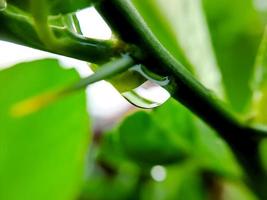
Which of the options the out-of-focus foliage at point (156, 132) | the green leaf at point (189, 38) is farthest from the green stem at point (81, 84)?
the green leaf at point (189, 38)

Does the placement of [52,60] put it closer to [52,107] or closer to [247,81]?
[52,107]

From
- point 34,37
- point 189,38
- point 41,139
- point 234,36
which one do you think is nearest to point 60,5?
point 34,37

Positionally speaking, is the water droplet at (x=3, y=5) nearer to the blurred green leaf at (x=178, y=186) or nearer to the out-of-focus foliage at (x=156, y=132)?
the out-of-focus foliage at (x=156, y=132)

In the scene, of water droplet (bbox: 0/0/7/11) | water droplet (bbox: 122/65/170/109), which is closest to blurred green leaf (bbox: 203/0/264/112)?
water droplet (bbox: 122/65/170/109)

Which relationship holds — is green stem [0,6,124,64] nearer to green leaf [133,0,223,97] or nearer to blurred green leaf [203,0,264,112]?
green leaf [133,0,223,97]

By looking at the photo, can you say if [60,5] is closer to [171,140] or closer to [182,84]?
[182,84]
